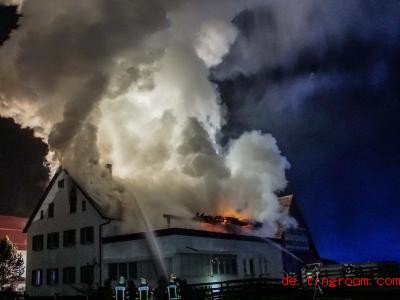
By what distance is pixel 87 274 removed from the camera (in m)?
35.1

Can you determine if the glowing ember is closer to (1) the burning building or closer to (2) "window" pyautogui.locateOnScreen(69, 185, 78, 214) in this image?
(1) the burning building

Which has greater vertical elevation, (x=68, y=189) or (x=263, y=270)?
(x=68, y=189)

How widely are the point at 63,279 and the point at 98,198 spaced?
275 inches

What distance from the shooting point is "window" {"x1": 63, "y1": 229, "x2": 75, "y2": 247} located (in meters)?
37.5

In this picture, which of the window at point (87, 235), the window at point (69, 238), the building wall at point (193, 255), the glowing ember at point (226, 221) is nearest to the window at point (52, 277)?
the window at point (69, 238)

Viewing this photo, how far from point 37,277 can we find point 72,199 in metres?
7.26

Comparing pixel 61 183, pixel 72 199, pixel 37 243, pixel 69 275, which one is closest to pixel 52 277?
pixel 69 275

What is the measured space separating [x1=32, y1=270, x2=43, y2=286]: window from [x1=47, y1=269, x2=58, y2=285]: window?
1.12m

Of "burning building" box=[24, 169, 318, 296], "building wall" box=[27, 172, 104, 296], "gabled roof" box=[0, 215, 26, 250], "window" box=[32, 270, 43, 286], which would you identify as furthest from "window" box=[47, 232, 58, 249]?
"gabled roof" box=[0, 215, 26, 250]

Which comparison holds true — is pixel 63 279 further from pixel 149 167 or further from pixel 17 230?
pixel 17 230

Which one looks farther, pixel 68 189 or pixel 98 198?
pixel 68 189

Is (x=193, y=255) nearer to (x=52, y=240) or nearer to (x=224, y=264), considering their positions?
(x=224, y=264)

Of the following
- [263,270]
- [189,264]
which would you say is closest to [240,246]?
[263,270]

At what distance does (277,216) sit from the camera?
149 feet
